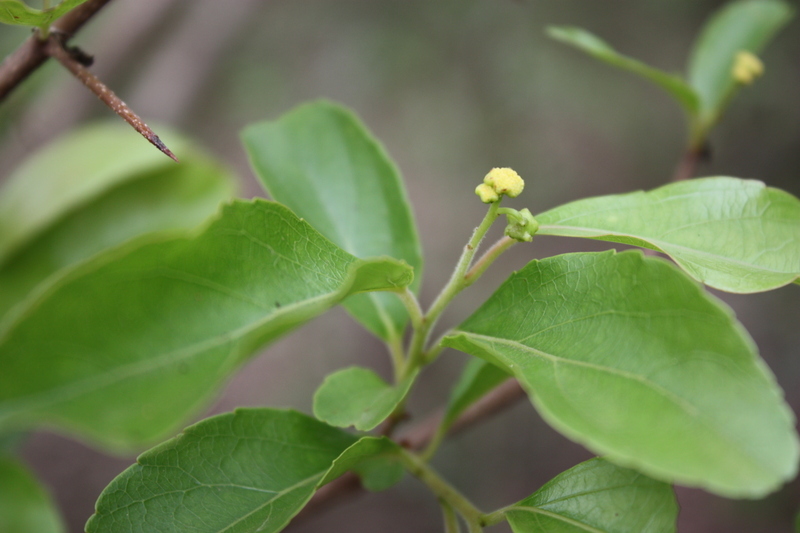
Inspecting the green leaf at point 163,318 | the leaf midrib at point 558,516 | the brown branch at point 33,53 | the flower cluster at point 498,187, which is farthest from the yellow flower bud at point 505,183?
the brown branch at point 33,53

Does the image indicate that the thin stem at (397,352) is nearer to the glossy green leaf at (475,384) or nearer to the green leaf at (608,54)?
the glossy green leaf at (475,384)

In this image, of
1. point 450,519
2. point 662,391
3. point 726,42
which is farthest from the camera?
point 726,42

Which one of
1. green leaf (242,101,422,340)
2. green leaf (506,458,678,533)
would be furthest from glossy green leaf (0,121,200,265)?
green leaf (506,458,678,533)

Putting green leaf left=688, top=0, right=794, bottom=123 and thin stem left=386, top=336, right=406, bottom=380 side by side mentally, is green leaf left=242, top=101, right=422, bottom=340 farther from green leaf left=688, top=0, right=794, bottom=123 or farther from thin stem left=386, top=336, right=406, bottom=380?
green leaf left=688, top=0, right=794, bottom=123

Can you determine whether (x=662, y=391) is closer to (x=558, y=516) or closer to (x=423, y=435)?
(x=558, y=516)

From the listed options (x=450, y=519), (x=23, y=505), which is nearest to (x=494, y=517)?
(x=450, y=519)

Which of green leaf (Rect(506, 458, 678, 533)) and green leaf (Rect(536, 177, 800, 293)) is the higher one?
green leaf (Rect(536, 177, 800, 293))

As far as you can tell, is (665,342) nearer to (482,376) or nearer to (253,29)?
(482,376)
